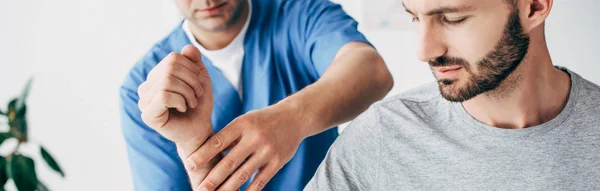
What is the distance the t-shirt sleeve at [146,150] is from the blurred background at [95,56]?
3.65 ft

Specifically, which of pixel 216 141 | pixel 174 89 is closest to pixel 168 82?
pixel 174 89

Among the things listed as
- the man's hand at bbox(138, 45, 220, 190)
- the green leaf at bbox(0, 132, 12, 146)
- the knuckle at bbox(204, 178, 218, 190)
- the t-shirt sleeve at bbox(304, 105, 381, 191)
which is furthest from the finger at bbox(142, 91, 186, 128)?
the t-shirt sleeve at bbox(304, 105, 381, 191)

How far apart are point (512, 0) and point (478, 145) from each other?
25 cm

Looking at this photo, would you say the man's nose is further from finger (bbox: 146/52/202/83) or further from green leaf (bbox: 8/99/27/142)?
green leaf (bbox: 8/99/27/142)

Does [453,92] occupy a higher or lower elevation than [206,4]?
lower

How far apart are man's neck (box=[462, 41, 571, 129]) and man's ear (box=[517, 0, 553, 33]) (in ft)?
0.17

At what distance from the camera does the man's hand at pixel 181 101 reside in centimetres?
83

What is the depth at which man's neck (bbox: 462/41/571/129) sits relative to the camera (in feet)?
3.51

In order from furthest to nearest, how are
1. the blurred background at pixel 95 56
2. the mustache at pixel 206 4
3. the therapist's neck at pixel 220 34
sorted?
the blurred background at pixel 95 56 → the therapist's neck at pixel 220 34 → the mustache at pixel 206 4

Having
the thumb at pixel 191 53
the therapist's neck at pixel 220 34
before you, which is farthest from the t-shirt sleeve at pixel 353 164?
the therapist's neck at pixel 220 34

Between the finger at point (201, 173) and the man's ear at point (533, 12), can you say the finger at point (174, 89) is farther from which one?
the man's ear at point (533, 12)

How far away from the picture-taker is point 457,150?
106cm

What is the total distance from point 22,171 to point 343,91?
1.75 feet

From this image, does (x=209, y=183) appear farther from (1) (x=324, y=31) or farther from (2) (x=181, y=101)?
(1) (x=324, y=31)
